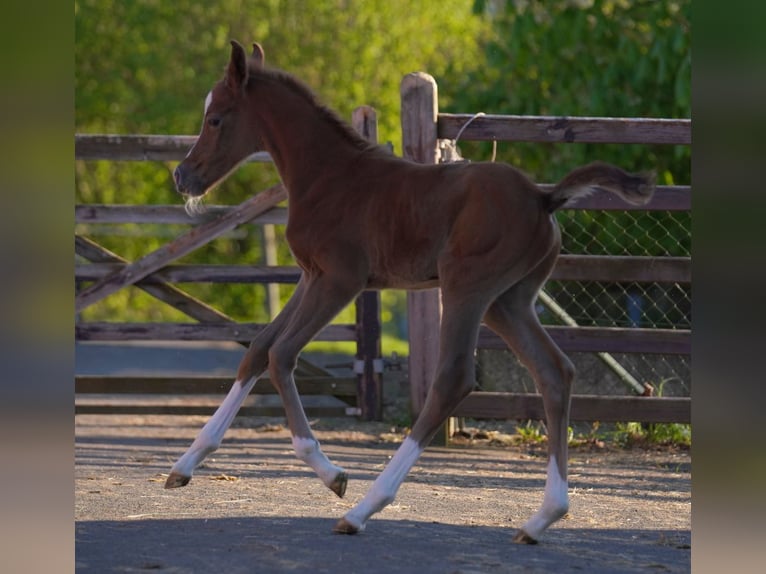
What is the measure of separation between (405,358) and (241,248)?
759cm

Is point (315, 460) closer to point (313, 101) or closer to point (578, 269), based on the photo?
point (313, 101)

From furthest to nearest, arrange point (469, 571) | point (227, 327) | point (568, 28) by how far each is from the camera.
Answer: point (568, 28), point (227, 327), point (469, 571)

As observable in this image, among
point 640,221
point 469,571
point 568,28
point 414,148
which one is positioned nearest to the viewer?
point 469,571

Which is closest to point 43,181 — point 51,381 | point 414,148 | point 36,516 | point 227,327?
point 51,381

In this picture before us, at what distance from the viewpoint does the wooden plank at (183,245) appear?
8.67 meters

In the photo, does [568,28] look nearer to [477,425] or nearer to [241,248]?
[477,425]

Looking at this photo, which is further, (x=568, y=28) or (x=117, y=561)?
(x=568, y=28)

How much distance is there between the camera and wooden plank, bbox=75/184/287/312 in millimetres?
8672

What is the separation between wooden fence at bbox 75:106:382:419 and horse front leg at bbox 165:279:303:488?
11.8 feet

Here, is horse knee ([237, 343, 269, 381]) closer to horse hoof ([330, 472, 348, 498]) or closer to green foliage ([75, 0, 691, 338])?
horse hoof ([330, 472, 348, 498])

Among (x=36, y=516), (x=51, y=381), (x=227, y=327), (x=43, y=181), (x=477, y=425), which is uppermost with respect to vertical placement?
→ (x=43, y=181)

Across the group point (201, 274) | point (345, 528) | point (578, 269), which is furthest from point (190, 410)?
point (345, 528)

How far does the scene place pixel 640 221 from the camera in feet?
31.9

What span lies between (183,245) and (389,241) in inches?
167
